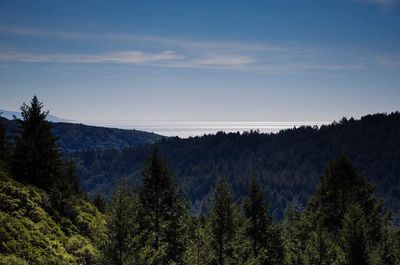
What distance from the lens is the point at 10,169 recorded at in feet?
127

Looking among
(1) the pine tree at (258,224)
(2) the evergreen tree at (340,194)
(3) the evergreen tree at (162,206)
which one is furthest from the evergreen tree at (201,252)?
(2) the evergreen tree at (340,194)

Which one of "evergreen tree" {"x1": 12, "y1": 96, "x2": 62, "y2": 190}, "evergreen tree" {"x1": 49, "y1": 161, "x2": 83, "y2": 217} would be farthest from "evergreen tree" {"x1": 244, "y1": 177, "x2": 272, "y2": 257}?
"evergreen tree" {"x1": 12, "y1": 96, "x2": 62, "y2": 190}

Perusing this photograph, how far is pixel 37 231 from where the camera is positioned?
30.5 metres

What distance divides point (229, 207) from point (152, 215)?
262 inches

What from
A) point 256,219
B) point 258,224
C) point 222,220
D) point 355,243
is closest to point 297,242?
point 258,224

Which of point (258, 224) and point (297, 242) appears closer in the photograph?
point (258, 224)

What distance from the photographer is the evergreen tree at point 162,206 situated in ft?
111

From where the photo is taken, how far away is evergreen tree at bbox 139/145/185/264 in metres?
33.8

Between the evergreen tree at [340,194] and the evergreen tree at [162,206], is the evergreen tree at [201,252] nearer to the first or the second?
the evergreen tree at [162,206]

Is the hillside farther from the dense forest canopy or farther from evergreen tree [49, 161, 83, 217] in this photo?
evergreen tree [49, 161, 83, 217]

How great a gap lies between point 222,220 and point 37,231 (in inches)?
555

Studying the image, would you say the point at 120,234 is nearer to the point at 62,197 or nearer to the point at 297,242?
the point at 62,197

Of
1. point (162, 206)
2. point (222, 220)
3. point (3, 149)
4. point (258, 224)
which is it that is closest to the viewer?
point (222, 220)

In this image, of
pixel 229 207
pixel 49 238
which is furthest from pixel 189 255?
pixel 49 238
